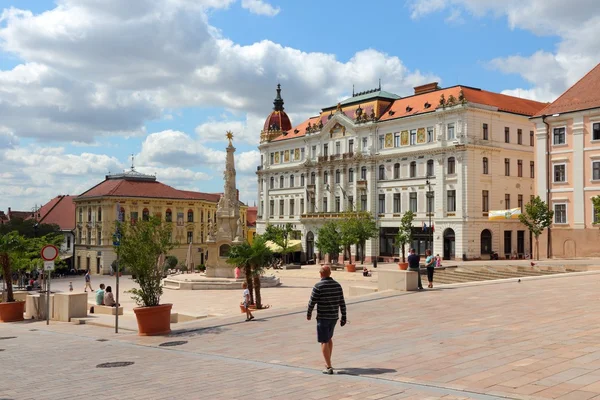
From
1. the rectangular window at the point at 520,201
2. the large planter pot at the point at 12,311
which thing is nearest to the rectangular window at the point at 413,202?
the rectangular window at the point at 520,201

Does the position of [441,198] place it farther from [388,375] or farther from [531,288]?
[388,375]

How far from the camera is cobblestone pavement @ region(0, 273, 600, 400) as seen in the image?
9.09m

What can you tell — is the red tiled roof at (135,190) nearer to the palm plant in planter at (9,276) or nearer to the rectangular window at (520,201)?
the rectangular window at (520,201)

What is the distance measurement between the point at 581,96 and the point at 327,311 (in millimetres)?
44419

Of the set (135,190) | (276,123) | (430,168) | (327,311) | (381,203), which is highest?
(276,123)

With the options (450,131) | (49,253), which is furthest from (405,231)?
(49,253)

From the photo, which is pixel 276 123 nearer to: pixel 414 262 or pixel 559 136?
pixel 559 136

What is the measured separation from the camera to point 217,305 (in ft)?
91.2

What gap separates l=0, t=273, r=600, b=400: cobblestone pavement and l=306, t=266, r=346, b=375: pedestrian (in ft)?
1.41

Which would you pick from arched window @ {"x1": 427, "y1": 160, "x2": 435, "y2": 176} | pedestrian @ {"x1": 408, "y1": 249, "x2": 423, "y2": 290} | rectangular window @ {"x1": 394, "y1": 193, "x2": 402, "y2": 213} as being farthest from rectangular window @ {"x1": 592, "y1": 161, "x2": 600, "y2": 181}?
pedestrian @ {"x1": 408, "y1": 249, "x2": 423, "y2": 290}

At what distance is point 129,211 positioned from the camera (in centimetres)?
8350

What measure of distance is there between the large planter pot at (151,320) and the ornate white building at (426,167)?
45221 mm

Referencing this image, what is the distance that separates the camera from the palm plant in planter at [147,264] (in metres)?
16.2

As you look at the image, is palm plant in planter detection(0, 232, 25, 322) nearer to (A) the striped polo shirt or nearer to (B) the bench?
(B) the bench
